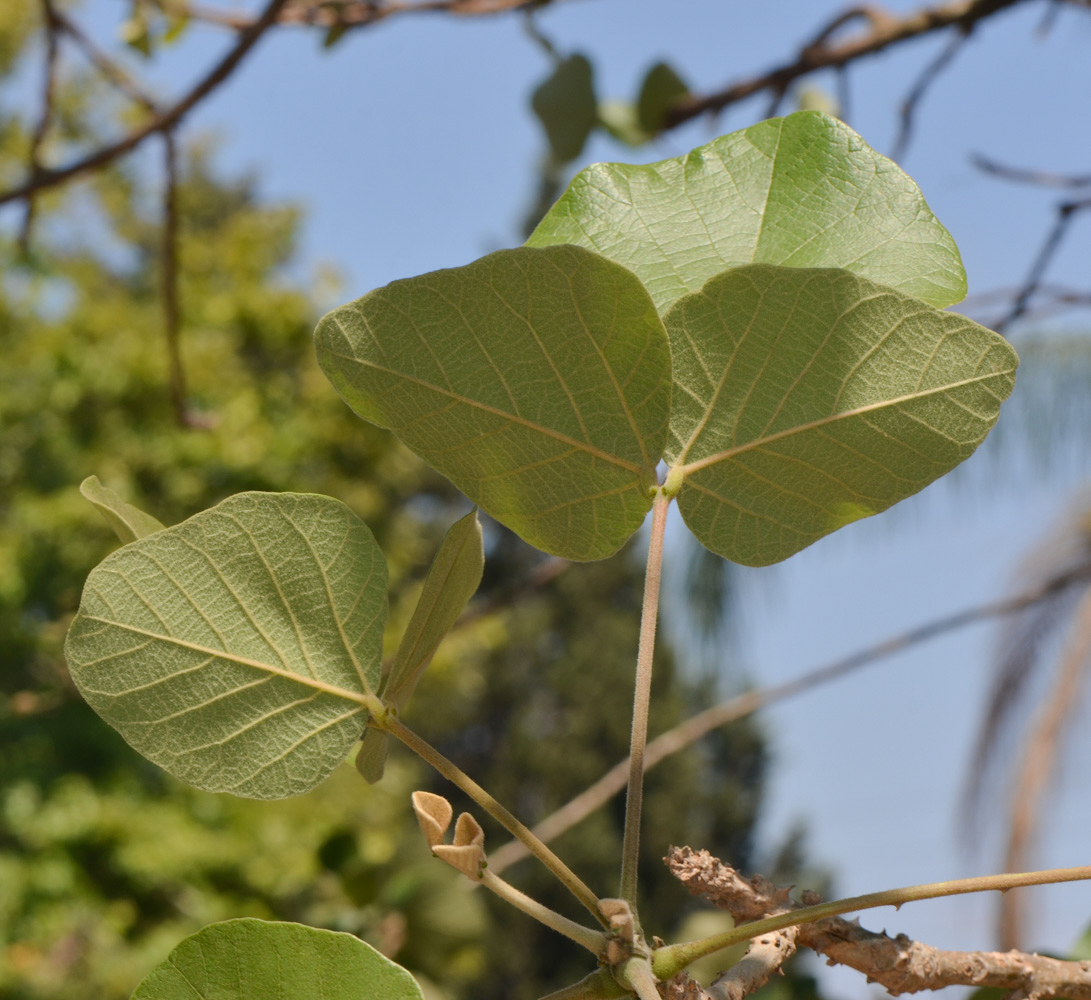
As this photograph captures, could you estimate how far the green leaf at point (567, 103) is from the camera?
93 centimetres

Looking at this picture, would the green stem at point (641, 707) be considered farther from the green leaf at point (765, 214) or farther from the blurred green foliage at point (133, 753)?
the blurred green foliage at point (133, 753)

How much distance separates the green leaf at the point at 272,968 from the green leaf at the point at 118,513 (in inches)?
4.1

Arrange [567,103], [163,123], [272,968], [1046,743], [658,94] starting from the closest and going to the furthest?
[272,968] → [163,123] → [567,103] → [658,94] → [1046,743]

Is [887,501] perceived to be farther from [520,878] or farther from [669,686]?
[669,686]

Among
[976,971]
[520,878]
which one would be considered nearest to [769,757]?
[520,878]

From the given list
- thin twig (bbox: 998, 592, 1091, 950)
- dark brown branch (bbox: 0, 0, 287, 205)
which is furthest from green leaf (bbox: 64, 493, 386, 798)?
thin twig (bbox: 998, 592, 1091, 950)

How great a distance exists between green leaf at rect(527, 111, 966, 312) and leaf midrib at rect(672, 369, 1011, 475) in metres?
0.03

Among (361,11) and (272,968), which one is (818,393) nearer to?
(272,968)

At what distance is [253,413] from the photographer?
189 inches

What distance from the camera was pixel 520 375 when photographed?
0.78 feet

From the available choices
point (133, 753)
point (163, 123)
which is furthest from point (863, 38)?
point (133, 753)

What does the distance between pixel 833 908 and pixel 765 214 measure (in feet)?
0.58

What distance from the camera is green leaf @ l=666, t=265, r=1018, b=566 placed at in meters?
0.23

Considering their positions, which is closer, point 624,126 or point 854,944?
point 854,944
